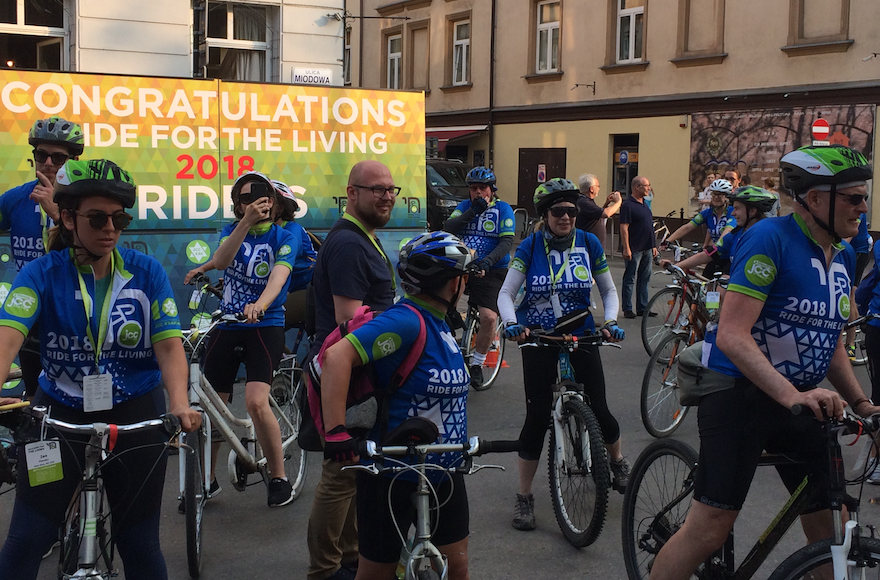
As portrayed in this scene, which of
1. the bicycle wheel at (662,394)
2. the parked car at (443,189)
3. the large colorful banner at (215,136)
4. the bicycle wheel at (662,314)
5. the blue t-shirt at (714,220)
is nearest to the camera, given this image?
the bicycle wheel at (662,394)

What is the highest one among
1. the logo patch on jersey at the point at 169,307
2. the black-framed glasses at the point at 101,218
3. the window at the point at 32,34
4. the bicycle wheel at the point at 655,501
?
the window at the point at 32,34

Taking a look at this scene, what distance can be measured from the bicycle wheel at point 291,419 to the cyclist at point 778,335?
2827 mm

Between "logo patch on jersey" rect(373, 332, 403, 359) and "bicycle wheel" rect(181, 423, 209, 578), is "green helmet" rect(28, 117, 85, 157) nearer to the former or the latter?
"bicycle wheel" rect(181, 423, 209, 578)

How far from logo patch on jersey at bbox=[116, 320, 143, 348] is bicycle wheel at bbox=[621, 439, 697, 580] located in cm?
205

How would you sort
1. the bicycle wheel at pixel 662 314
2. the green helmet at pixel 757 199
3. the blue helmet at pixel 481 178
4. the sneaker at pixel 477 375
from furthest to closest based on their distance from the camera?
the blue helmet at pixel 481 178 → the bicycle wheel at pixel 662 314 → the sneaker at pixel 477 375 → the green helmet at pixel 757 199

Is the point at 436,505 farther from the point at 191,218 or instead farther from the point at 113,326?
the point at 191,218

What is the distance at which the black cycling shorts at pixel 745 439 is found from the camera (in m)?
3.28

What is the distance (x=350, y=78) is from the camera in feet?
121

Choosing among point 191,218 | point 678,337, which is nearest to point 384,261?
point 678,337

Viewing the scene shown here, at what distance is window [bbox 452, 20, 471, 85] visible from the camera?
102 feet

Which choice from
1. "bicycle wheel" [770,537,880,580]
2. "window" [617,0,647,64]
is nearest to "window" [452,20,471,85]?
"window" [617,0,647,64]

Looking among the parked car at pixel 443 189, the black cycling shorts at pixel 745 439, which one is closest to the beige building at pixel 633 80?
the parked car at pixel 443 189

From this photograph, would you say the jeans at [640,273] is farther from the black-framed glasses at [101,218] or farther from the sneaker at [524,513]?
the black-framed glasses at [101,218]

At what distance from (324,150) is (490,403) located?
276cm
